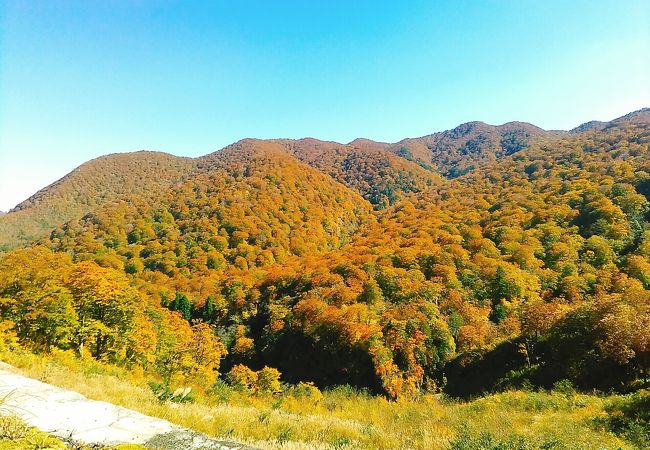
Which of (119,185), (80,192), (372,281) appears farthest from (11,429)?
(119,185)

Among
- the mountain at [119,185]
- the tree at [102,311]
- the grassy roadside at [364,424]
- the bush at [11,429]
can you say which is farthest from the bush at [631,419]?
the mountain at [119,185]

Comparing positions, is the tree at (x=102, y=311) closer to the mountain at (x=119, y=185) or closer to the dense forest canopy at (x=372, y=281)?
the dense forest canopy at (x=372, y=281)

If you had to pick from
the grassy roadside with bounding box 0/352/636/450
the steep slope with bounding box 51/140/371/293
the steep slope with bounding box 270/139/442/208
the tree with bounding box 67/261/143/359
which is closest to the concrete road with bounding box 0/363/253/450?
the grassy roadside with bounding box 0/352/636/450

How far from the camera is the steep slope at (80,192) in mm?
138500

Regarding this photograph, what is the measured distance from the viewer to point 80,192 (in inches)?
6555

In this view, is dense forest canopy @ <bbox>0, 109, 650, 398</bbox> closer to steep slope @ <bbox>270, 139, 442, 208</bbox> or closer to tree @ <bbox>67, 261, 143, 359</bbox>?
tree @ <bbox>67, 261, 143, 359</bbox>

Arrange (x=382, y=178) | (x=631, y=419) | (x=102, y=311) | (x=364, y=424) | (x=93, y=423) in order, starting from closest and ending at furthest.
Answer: (x=93, y=423) < (x=364, y=424) < (x=631, y=419) < (x=102, y=311) < (x=382, y=178)

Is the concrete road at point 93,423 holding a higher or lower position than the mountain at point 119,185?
lower

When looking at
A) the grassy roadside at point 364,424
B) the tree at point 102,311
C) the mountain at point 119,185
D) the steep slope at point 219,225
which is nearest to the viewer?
the grassy roadside at point 364,424

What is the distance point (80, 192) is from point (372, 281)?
164995 mm

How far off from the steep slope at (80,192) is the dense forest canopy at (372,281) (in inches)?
297

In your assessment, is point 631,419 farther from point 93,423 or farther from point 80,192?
point 80,192

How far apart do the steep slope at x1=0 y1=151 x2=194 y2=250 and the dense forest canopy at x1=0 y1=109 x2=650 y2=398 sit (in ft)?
24.7

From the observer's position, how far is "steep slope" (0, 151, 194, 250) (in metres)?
138
